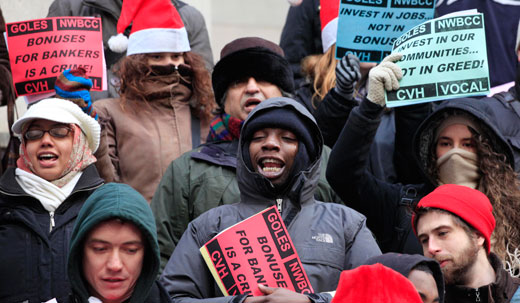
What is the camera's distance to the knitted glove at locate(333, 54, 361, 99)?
19.3 ft

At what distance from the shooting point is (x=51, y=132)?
5.31m

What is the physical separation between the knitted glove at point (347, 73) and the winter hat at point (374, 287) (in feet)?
7.35

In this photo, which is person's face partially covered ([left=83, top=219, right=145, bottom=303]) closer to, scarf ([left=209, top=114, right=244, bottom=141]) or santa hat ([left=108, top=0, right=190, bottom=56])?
scarf ([left=209, top=114, right=244, bottom=141])

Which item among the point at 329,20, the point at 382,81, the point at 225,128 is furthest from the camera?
the point at 329,20

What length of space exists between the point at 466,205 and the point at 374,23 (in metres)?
1.61

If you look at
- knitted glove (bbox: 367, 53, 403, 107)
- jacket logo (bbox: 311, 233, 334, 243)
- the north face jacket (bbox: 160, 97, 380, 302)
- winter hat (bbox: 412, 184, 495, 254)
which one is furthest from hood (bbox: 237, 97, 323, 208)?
winter hat (bbox: 412, 184, 495, 254)

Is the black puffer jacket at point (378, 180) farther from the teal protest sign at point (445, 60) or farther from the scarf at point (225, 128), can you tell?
the scarf at point (225, 128)

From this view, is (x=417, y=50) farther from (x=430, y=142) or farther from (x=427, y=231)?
(x=427, y=231)

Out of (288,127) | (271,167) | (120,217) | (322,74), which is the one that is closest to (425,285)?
(271,167)

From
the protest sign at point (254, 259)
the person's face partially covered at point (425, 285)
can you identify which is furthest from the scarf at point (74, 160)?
the person's face partially covered at point (425, 285)

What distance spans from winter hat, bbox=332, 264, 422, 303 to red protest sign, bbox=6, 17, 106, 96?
3199 millimetres

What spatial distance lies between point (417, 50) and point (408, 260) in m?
1.76

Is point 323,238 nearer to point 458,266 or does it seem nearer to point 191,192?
point 458,266

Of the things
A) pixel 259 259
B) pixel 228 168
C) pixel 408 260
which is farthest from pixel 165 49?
pixel 408 260
